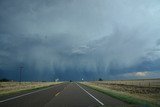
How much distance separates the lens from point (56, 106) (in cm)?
1461

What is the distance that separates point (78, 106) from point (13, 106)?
4.06 meters

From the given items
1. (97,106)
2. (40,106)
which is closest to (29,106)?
(40,106)

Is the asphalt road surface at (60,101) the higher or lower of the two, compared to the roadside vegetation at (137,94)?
higher

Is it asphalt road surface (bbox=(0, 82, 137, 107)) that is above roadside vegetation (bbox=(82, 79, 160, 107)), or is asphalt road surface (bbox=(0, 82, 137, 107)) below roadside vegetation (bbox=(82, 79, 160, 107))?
above

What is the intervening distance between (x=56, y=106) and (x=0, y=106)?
3457 millimetres

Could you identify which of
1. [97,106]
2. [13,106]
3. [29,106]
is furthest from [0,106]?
[97,106]

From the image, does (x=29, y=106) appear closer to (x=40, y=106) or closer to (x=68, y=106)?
Answer: (x=40, y=106)

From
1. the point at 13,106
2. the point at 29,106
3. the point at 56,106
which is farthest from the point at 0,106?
the point at 56,106

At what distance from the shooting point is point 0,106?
565 inches

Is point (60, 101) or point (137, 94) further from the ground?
point (60, 101)

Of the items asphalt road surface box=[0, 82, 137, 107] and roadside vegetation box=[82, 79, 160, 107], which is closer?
asphalt road surface box=[0, 82, 137, 107]

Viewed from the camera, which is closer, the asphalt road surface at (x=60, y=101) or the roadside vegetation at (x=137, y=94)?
the asphalt road surface at (x=60, y=101)

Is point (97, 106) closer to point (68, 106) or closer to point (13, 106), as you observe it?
point (68, 106)

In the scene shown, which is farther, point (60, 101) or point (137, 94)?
point (137, 94)
